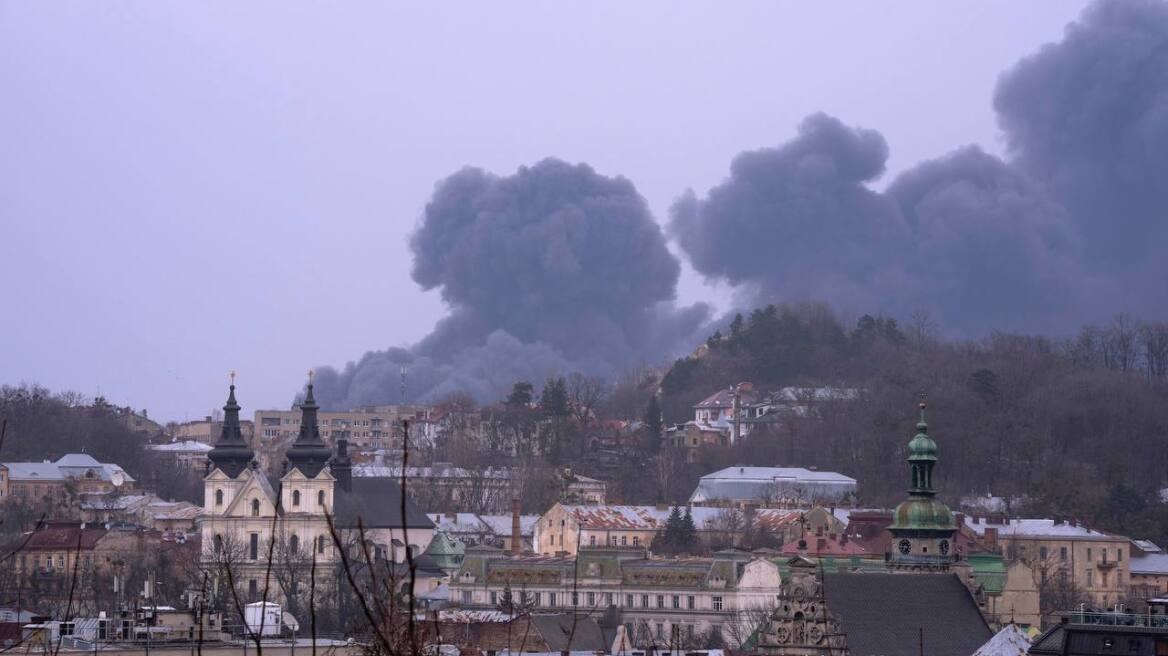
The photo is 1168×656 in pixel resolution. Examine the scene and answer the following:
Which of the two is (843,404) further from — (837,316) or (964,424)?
(837,316)

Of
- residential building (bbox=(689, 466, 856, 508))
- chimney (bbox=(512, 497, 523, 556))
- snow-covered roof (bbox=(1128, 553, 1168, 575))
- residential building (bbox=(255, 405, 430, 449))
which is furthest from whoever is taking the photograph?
residential building (bbox=(255, 405, 430, 449))

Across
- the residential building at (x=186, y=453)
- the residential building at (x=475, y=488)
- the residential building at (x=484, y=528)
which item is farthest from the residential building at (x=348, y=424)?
the residential building at (x=484, y=528)

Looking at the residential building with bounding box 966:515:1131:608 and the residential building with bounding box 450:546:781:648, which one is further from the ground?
the residential building with bounding box 966:515:1131:608

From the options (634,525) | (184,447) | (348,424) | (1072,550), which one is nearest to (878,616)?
(1072,550)

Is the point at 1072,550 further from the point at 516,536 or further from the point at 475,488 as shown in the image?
the point at 475,488

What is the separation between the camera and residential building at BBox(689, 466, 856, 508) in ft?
348

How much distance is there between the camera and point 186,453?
14738 cm

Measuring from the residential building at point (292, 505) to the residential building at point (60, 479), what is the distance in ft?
60.2

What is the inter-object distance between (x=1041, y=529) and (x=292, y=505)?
2675 cm

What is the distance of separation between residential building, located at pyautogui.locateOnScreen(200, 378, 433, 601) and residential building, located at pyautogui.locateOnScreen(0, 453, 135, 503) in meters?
18.3

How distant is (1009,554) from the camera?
8294 centimetres

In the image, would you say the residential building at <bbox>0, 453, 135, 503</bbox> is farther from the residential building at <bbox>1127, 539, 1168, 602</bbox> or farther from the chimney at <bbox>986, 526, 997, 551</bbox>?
the residential building at <bbox>1127, 539, 1168, 602</bbox>

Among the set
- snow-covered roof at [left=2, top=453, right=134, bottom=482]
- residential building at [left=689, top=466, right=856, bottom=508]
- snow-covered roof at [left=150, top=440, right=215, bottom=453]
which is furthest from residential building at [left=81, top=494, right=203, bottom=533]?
snow-covered roof at [left=150, top=440, right=215, bottom=453]

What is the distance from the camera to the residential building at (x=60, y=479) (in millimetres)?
113750
